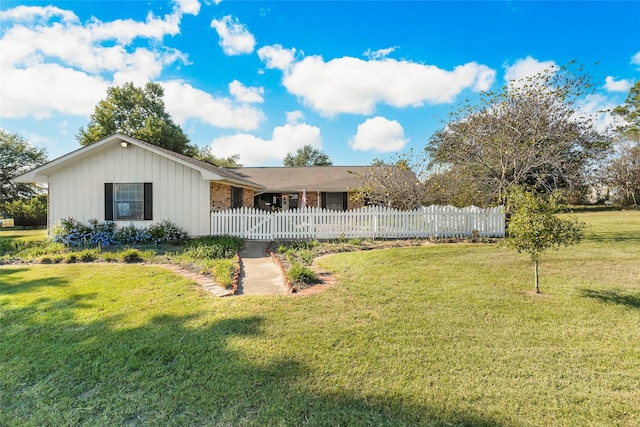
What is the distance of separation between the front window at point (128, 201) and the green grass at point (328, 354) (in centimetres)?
558

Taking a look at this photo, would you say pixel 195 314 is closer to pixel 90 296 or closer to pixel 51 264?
pixel 90 296

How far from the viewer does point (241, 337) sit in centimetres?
337

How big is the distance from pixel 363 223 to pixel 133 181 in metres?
8.37

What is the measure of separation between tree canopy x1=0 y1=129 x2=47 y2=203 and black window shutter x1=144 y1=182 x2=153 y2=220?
25306 millimetres

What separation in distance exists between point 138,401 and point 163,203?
31.3ft

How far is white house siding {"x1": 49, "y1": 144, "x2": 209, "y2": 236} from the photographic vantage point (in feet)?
35.0

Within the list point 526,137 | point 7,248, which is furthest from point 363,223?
point 7,248

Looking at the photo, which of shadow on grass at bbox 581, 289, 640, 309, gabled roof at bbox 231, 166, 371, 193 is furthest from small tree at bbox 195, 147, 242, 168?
shadow on grass at bbox 581, 289, 640, 309

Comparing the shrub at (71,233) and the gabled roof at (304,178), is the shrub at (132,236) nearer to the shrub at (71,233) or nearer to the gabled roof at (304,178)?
the shrub at (71,233)

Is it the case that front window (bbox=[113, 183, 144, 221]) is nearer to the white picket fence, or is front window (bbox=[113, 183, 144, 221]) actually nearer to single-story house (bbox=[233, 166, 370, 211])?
the white picket fence

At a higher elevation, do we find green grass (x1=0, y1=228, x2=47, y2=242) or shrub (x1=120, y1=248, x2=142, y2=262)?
green grass (x1=0, y1=228, x2=47, y2=242)

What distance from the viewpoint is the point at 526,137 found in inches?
440

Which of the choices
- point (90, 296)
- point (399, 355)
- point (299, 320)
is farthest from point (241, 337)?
point (90, 296)

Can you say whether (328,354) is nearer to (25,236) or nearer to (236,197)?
(236,197)
